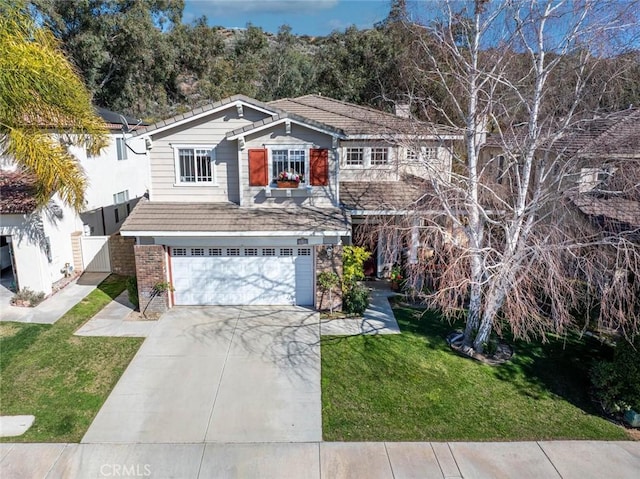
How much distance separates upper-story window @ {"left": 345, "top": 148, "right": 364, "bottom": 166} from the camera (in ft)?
54.8

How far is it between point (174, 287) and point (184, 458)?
6.75 metres

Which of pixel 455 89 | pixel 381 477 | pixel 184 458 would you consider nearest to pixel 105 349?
pixel 184 458

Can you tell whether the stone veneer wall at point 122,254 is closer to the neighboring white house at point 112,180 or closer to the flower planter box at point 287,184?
the neighboring white house at point 112,180

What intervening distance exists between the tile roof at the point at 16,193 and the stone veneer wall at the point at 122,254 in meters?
2.90

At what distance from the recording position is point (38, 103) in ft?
38.2

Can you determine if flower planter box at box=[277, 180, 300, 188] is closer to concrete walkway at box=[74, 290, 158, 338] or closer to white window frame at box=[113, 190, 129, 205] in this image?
concrete walkway at box=[74, 290, 158, 338]

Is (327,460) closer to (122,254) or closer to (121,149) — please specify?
(122,254)

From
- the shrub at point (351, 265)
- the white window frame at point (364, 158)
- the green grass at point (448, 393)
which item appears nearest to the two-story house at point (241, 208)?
the shrub at point (351, 265)

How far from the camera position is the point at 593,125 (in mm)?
10391

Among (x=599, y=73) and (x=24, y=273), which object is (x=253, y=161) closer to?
(x=24, y=273)

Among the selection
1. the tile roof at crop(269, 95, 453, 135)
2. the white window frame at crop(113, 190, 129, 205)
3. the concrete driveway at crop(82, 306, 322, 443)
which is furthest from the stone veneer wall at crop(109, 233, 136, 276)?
the tile roof at crop(269, 95, 453, 135)

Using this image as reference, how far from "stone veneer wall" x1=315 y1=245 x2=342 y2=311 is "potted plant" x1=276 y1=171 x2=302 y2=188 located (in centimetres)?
Answer: 215

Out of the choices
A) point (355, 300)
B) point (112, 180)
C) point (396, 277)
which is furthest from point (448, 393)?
point (112, 180)

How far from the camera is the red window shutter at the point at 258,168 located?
45.0ft
